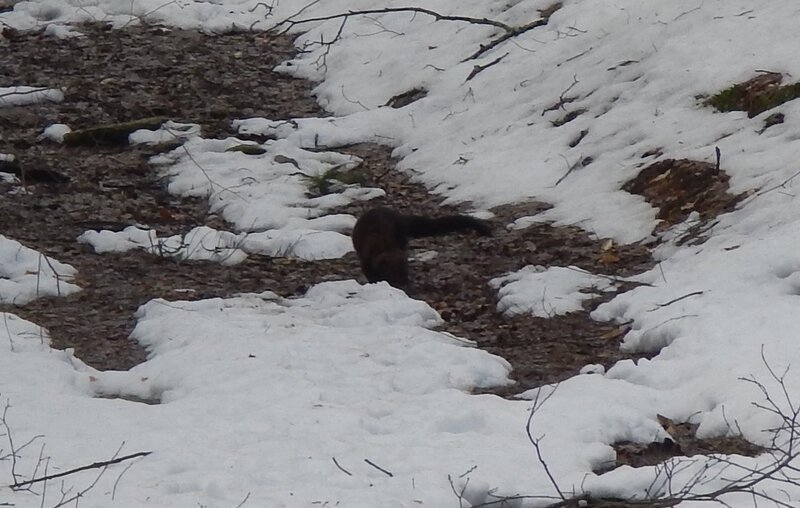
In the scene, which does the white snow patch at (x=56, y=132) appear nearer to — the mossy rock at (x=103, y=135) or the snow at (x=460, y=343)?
the mossy rock at (x=103, y=135)

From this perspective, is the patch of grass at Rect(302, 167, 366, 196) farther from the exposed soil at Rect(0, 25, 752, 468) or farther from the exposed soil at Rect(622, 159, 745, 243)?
the exposed soil at Rect(622, 159, 745, 243)

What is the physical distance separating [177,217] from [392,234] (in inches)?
90.6

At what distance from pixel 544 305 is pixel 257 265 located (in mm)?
2351

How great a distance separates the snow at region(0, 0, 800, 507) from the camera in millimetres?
4617

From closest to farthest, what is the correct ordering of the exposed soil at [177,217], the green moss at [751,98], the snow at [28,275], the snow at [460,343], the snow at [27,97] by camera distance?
the snow at [460,343] → the exposed soil at [177,217] → the snow at [28,275] → the green moss at [751,98] → the snow at [27,97]

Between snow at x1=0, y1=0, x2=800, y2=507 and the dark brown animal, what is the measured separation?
0.29 m

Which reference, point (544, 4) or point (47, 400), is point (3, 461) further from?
point (544, 4)

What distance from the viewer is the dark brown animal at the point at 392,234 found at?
7.69 meters

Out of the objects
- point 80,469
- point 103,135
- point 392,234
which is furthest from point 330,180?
point 80,469

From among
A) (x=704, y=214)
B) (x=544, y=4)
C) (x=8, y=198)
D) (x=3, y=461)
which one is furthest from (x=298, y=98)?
(x=3, y=461)

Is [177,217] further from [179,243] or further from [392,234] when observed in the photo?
[392,234]

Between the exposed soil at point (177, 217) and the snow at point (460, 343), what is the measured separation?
0.21 meters

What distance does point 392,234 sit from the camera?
7.86 m

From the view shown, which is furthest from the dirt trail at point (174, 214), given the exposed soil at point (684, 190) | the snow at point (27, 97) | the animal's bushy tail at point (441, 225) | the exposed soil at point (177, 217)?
the exposed soil at point (684, 190)
